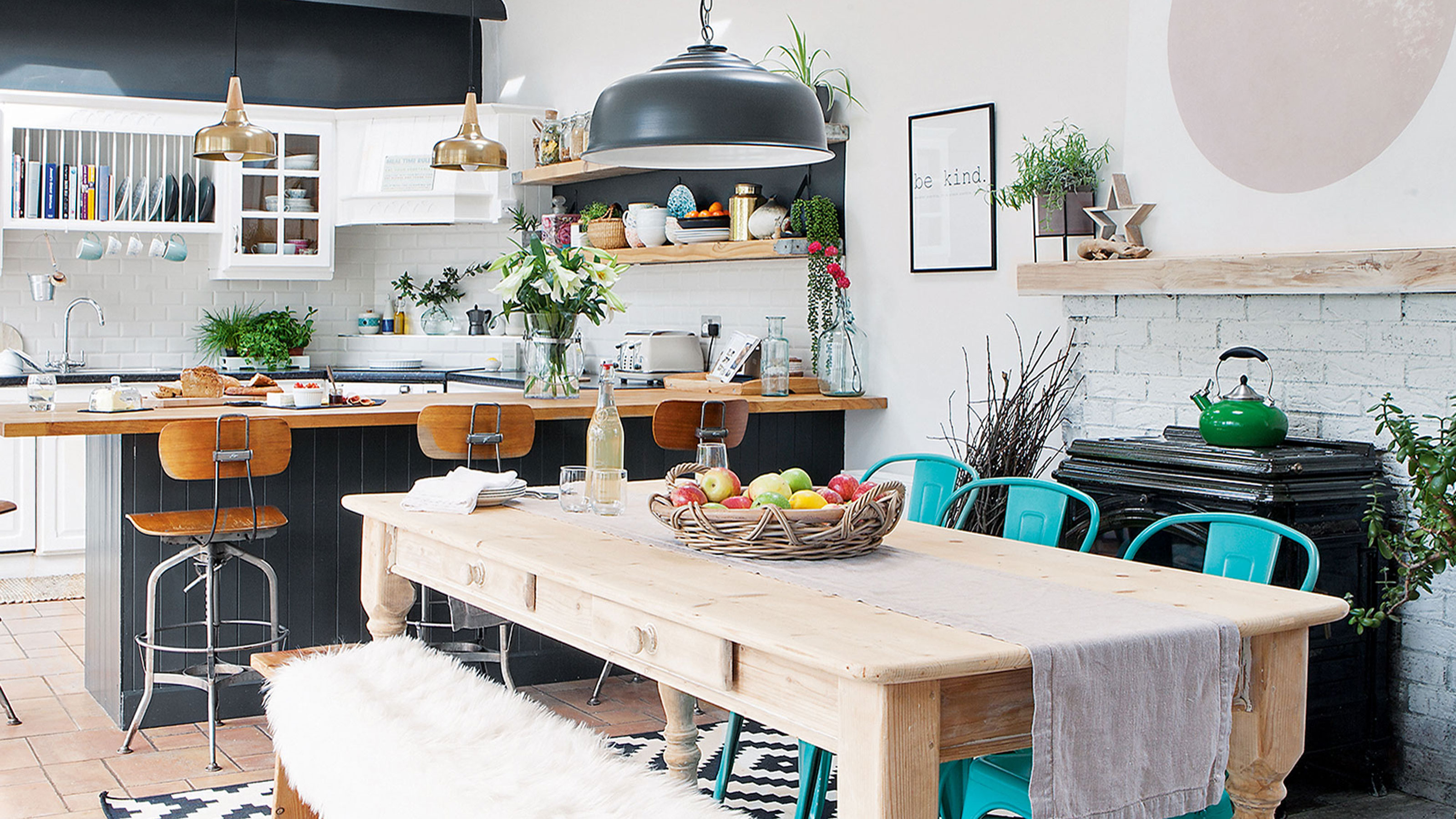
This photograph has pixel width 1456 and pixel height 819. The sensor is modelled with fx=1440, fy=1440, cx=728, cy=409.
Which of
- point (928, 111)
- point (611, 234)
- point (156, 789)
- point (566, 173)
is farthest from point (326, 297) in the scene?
point (156, 789)

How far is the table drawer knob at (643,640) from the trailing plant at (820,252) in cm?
358

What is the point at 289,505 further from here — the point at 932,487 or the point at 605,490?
the point at 932,487

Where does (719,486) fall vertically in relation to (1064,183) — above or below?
below

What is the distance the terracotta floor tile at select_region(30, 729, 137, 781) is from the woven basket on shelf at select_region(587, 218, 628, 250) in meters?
3.37

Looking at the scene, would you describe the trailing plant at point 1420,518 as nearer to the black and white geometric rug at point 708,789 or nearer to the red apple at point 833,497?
the red apple at point 833,497

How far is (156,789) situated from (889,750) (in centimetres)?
281


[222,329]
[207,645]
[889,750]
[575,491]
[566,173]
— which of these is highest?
[566,173]

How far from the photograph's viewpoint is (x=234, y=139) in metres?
5.20

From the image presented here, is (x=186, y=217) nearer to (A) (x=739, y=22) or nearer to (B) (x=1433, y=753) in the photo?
(A) (x=739, y=22)

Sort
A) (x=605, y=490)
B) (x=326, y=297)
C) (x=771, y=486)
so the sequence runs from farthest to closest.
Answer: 1. (x=326, y=297)
2. (x=605, y=490)
3. (x=771, y=486)

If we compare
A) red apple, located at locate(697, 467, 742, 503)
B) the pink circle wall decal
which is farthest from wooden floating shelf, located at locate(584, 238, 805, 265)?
red apple, located at locate(697, 467, 742, 503)

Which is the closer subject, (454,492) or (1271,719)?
(1271,719)

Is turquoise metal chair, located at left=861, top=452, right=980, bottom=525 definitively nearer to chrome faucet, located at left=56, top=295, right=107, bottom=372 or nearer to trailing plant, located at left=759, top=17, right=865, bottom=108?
trailing plant, located at left=759, top=17, right=865, bottom=108

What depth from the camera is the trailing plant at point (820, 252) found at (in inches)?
234
